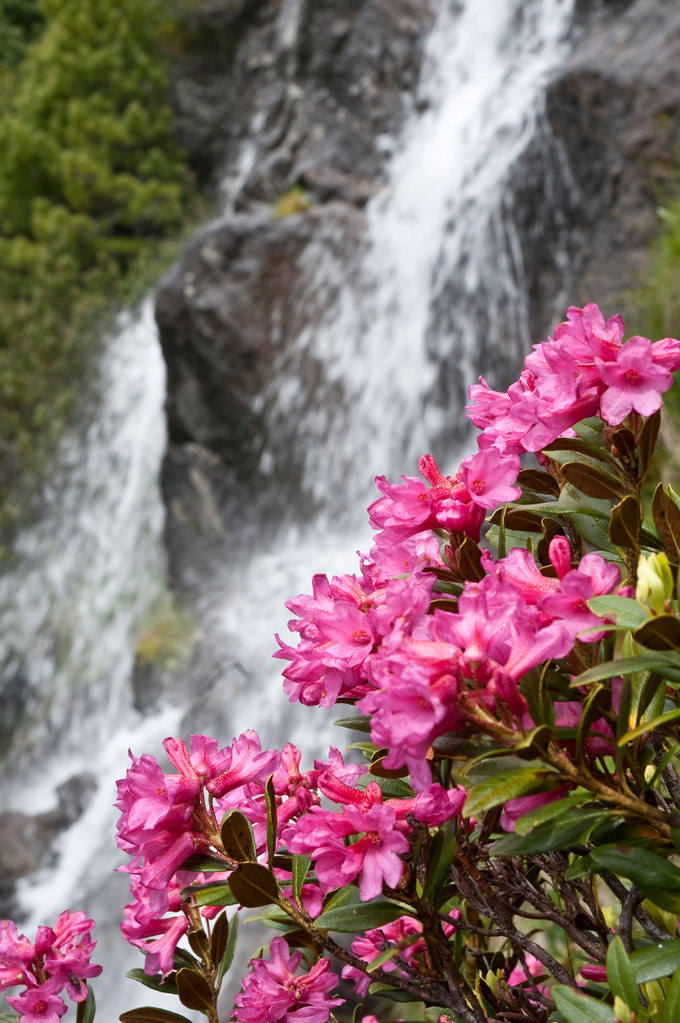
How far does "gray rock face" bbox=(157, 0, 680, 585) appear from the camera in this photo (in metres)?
4.33

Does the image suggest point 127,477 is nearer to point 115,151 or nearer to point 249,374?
point 249,374

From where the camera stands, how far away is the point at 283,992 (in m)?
0.78

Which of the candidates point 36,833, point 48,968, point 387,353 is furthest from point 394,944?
point 36,833

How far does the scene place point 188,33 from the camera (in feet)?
35.2

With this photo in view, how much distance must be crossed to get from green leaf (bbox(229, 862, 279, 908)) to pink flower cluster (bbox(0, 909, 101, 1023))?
364 millimetres

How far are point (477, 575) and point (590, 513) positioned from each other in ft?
0.38

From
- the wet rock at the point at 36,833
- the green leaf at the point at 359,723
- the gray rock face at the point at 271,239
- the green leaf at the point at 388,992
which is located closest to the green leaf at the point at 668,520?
the green leaf at the point at 359,723

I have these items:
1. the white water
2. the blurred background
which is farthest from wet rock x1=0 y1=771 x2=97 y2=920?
the white water

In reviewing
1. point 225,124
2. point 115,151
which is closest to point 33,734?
point 115,151

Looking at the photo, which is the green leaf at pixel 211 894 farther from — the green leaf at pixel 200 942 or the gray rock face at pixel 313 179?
the gray rock face at pixel 313 179

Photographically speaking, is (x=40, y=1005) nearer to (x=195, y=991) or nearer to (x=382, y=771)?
(x=195, y=991)

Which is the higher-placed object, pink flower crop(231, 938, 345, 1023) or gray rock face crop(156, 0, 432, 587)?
gray rock face crop(156, 0, 432, 587)

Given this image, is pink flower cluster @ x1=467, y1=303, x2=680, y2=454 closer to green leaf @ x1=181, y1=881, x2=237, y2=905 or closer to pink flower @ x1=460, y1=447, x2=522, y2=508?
pink flower @ x1=460, y1=447, x2=522, y2=508

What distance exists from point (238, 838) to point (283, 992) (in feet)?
0.59
